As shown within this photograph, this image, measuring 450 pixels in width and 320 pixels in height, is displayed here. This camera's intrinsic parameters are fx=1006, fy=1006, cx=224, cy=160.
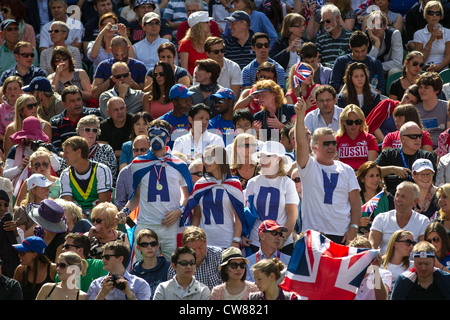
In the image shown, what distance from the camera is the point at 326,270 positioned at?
28.5ft

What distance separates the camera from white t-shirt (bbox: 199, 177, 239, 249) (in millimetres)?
10102

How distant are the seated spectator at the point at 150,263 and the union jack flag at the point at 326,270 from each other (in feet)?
4.75

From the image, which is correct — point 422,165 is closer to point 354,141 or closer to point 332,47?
point 354,141

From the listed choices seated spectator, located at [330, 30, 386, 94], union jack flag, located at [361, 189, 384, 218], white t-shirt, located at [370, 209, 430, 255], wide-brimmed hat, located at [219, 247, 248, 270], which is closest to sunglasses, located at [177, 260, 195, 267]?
wide-brimmed hat, located at [219, 247, 248, 270]

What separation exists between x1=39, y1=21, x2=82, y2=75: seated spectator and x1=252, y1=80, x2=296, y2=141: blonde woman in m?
3.68

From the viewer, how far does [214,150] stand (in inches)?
400

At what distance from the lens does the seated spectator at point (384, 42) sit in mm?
14367

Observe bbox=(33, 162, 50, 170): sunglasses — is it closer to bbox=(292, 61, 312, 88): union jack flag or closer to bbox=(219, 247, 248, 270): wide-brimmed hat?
bbox=(219, 247, 248, 270): wide-brimmed hat

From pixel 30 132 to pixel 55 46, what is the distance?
291 centimetres

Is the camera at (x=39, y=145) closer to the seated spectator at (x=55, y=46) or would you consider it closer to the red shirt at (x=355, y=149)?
the seated spectator at (x=55, y=46)

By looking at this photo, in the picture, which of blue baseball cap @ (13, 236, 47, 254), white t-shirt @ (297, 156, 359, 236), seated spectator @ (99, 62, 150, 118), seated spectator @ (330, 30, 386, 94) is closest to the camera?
blue baseball cap @ (13, 236, 47, 254)

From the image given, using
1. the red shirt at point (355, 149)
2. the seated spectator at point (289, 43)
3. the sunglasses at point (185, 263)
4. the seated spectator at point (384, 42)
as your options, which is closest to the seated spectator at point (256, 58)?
the seated spectator at point (289, 43)

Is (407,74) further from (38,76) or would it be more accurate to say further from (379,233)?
(38,76)

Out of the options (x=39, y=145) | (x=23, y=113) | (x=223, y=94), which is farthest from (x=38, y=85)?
(x=223, y=94)
